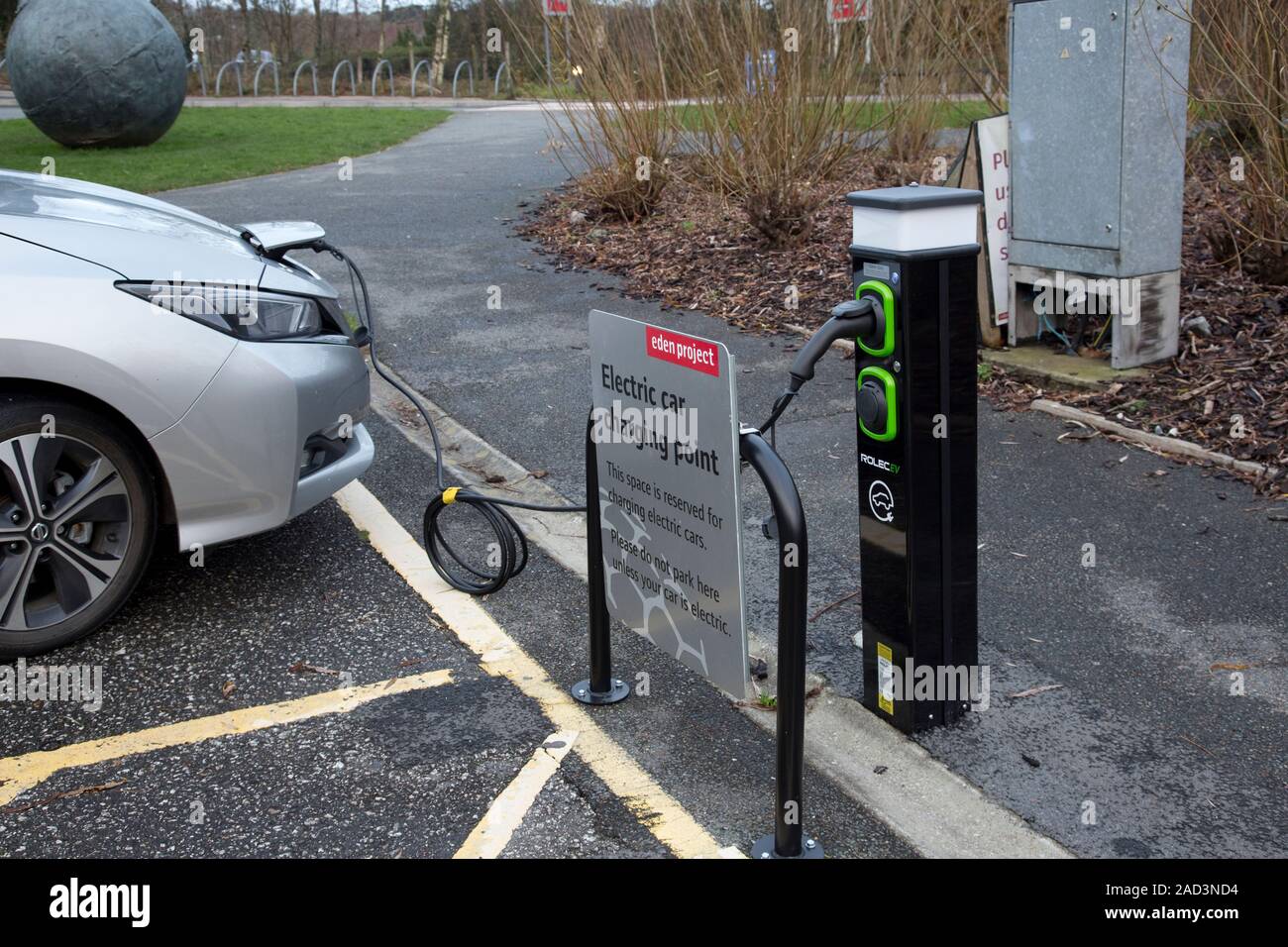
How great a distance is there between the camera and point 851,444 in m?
6.06

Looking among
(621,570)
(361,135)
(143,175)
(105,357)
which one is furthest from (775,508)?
(361,135)

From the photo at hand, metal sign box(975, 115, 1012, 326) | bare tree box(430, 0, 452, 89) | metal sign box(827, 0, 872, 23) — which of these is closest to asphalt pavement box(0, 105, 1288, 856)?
metal sign box(975, 115, 1012, 326)

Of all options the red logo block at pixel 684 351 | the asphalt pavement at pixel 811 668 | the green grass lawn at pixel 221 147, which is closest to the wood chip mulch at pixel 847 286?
the asphalt pavement at pixel 811 668

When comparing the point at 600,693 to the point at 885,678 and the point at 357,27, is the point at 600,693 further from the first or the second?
the point at 357,27

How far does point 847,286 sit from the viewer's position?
347 inches

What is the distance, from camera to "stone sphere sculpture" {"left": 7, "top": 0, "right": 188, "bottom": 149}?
16703mm

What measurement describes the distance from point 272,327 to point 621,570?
1.65 metres

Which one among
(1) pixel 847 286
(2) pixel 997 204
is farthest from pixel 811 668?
(1) pixel 847 286

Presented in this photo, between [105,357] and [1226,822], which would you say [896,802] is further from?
[105,357]

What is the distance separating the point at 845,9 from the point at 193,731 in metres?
7.15

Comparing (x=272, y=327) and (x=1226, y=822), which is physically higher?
(x=272, y=327)

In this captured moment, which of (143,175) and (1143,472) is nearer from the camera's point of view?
(1143,472)

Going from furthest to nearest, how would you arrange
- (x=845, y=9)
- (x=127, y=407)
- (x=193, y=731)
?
(x=845, y=9) < (x=127, y=407) < (x=193, y=731)

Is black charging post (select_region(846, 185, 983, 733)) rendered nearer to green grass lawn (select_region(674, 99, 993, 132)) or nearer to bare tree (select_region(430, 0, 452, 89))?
green grass lawn (select_region(674, 99, 993, 132))
